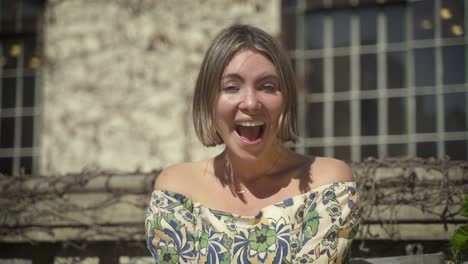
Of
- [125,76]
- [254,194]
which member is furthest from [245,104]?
[125,76]

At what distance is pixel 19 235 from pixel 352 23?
3.64 metres

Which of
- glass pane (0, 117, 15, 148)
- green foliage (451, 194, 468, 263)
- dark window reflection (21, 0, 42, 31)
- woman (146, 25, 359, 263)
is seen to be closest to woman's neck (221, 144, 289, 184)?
woman (146, 25, 359, 263)

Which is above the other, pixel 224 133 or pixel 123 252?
pixel 224 133

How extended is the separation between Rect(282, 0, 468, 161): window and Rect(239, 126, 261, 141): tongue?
131 inches

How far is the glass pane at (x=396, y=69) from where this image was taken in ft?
16.6

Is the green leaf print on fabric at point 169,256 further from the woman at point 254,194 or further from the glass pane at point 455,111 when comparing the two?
the glass pane at point 455,111

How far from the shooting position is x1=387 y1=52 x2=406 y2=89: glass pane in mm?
5066

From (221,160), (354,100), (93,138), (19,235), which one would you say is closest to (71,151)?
(93,138)

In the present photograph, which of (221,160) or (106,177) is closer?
(221,160)

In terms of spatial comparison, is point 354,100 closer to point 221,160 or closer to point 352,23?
point 352,23

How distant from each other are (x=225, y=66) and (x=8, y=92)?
15.9 ft

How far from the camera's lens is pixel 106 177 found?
2320 millimetres

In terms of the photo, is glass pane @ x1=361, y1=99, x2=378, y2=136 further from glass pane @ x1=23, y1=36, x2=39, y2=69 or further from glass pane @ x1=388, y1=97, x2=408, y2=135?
glass pane @ x1=23, y1=36, x2=39, y2=69

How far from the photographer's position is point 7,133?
20.0ft
